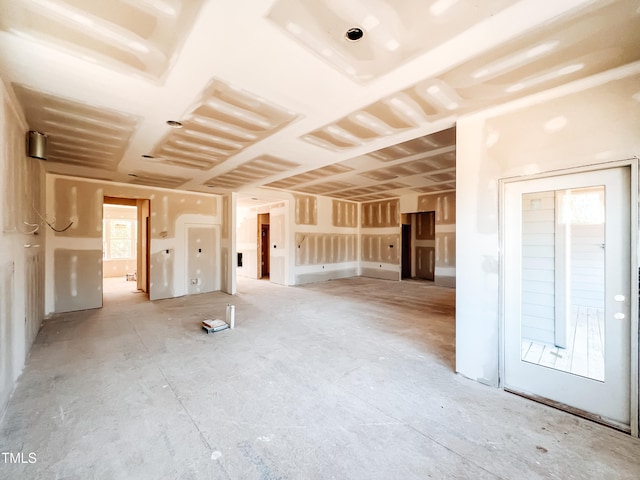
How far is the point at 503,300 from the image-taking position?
98.6 inches

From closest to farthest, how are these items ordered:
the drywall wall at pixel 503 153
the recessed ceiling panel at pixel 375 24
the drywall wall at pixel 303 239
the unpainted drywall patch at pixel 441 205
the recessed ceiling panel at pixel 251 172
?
A: the recessed ceiling panel at pixel 375 24, the drywall wall at pixel 503 153, the recessed ceiling panel at pixel 251 172, the unpainted drywall patch at pixel 441 205, the drywall wall at pixel 303 239

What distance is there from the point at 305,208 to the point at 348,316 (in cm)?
A: 455

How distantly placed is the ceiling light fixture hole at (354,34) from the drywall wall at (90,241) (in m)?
6.17

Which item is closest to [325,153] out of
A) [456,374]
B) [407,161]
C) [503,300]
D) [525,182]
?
[407,161]

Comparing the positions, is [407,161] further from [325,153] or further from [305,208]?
[305,208]

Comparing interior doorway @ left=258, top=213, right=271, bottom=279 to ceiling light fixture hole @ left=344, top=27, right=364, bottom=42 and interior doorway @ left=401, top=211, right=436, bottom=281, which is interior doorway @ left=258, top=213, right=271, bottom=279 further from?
ceiling light fixture hole @ left=344, top=27, right=364, bottom=42

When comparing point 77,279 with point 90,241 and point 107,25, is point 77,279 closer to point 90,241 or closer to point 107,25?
point 90,241

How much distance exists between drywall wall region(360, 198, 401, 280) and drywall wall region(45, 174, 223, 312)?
6.19 meters

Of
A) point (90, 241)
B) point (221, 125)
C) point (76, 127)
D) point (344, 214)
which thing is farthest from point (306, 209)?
point (76, 127)

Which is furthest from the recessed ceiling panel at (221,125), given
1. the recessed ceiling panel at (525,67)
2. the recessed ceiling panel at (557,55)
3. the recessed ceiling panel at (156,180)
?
the recessed ceiling panel at (557,55)

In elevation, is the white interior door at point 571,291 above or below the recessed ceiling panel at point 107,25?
below

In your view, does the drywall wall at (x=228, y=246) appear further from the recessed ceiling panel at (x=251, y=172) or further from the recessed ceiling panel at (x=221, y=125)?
the recessed ceiling panel at (x=221, y=125)

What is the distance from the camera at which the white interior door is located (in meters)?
1.99

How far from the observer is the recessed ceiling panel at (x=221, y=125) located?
2.46 meters
